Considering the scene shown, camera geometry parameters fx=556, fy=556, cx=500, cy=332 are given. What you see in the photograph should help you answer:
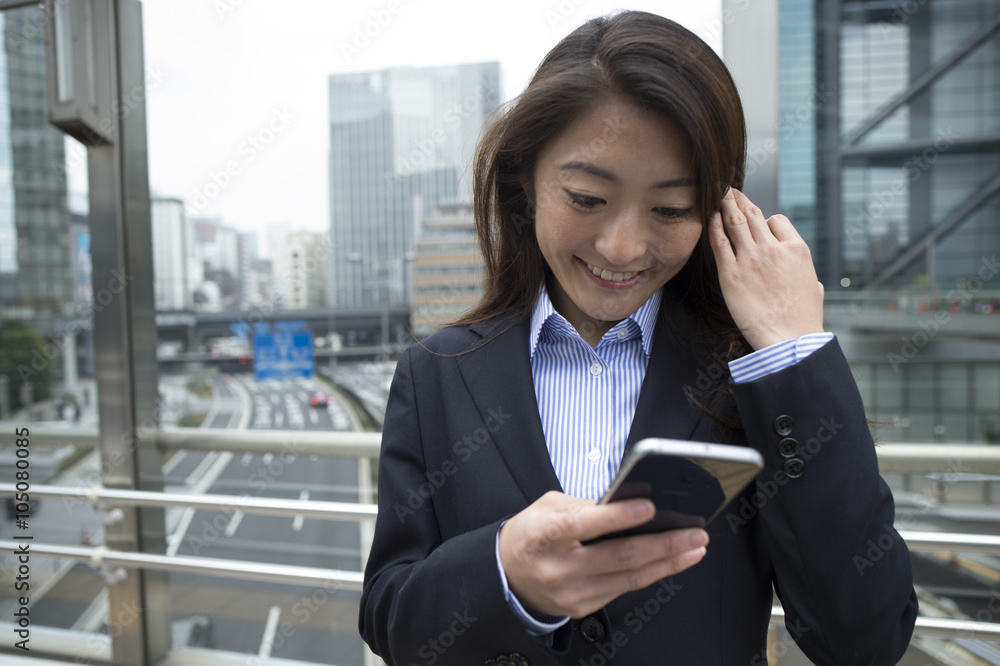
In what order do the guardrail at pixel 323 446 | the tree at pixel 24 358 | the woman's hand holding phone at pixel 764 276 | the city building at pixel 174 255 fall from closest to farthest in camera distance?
the woman's hand holding phone at pixel 764 276, the guardrail at pixel 323 446, the city building at pixel 174 255, the tree at pixel 24 358

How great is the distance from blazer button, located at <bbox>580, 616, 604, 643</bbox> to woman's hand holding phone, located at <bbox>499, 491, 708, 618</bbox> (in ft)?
0.35

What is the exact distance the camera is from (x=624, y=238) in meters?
0.71

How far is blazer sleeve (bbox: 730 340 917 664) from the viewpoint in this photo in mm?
667

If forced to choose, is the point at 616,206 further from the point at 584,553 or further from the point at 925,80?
the point at 925,80

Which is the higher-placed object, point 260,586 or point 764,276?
point 764,276

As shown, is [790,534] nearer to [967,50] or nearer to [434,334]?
[434,334]

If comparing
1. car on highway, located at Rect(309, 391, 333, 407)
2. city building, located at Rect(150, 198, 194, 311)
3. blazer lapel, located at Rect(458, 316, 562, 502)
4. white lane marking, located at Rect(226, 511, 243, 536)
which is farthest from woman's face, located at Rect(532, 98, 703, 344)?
white lane marking, located at Rect(226, 511, 243, 536)

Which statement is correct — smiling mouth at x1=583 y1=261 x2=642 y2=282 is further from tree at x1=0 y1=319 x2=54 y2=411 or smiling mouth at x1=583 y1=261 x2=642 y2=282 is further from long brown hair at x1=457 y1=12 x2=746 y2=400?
tree at x1=0 y1=319 x2=54 y2=411

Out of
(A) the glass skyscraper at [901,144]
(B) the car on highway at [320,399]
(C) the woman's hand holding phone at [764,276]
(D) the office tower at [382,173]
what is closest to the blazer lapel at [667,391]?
→ (C) the woman's hand holding phone at [764,276]

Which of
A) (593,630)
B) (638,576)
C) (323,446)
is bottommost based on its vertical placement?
(323,446)

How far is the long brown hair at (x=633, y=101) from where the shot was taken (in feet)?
2.27

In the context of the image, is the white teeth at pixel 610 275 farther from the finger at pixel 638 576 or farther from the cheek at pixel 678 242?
the finger at pixel 638 576

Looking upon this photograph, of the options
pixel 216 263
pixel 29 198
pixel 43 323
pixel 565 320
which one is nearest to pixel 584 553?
pixel 565 320

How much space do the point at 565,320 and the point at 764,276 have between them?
0.29 m
